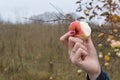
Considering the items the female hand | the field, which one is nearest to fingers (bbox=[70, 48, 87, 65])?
the female hand

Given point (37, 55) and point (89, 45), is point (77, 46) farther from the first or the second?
point (37, 55)

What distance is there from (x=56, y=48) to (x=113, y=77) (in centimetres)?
241

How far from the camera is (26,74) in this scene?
18.5ft

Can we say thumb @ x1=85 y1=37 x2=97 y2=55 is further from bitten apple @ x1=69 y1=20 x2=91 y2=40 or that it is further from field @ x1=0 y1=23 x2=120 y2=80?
field @ x1=0 y1=23 x2=120 y2=80

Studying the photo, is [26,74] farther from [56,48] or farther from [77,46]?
[77,46]

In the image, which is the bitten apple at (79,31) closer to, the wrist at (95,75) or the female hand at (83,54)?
the female hand at (83,54)

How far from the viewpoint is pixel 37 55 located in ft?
23.0

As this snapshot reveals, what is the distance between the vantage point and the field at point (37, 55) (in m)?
5.61

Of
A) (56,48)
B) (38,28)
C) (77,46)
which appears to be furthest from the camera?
(38,28)

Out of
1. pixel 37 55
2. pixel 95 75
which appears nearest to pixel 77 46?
pixel 95 75

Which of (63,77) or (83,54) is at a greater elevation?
(83,54)

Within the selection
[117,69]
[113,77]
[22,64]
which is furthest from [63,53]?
[113,77]

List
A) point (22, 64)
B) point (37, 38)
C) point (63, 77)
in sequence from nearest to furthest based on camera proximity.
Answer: point (63, 77) < point (22, 64) < point (37, 38)

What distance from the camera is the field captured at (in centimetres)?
561
